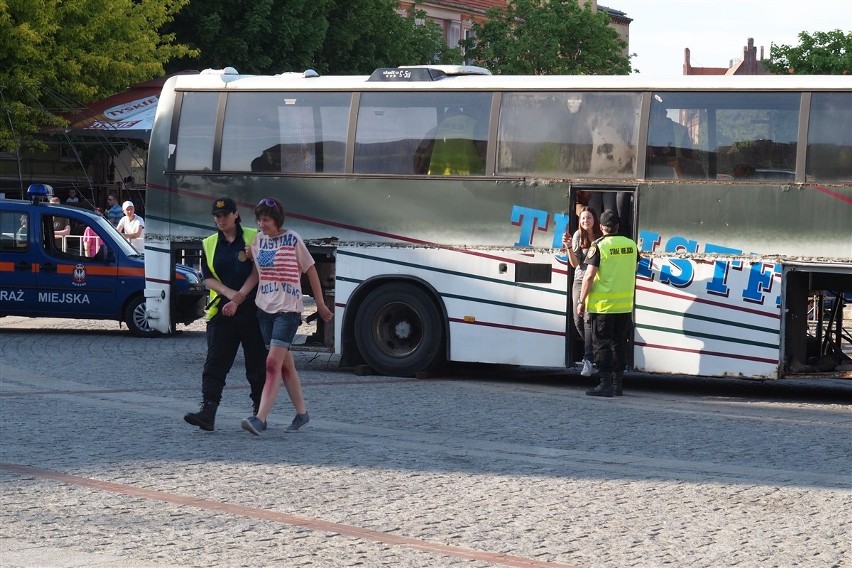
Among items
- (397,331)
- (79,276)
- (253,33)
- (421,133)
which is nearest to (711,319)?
(397,331)

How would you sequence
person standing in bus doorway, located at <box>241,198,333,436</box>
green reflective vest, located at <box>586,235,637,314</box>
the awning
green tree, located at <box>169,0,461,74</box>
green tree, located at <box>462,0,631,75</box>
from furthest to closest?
green tree, located at <box>462,0,631,75</box> → green tree, located at <box>169,0,461,74</box> → the awning → green reflective vest, located at <box>586,235,637,314</box> → person standing in bus doorway, located at <box>241,198,333,436</box>

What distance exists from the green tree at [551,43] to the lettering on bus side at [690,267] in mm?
43485

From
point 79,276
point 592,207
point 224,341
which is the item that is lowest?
point 79,276

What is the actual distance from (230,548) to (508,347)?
8856mm

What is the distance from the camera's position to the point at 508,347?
619 inches

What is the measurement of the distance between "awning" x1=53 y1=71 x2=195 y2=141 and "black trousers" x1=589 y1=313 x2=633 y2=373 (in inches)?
668

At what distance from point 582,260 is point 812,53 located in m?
65.0

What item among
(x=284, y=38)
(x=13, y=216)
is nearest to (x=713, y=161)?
(x=13, y=216)

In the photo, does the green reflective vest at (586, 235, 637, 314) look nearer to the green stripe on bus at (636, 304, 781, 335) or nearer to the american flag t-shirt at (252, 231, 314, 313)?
the green stripe on bus at (636, 304, 781, 335)

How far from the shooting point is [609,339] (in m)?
14.5

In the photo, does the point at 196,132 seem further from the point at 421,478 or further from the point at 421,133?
the point at 421,478

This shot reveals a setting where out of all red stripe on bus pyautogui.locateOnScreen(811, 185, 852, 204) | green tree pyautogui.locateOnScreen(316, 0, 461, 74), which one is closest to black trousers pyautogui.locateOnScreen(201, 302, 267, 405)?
red stripe on bus pyautogui.locateOnScreen(811, 185, 852, 204)

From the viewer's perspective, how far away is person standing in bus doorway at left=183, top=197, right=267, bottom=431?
1092cm

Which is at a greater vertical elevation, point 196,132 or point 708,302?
point 196,132
